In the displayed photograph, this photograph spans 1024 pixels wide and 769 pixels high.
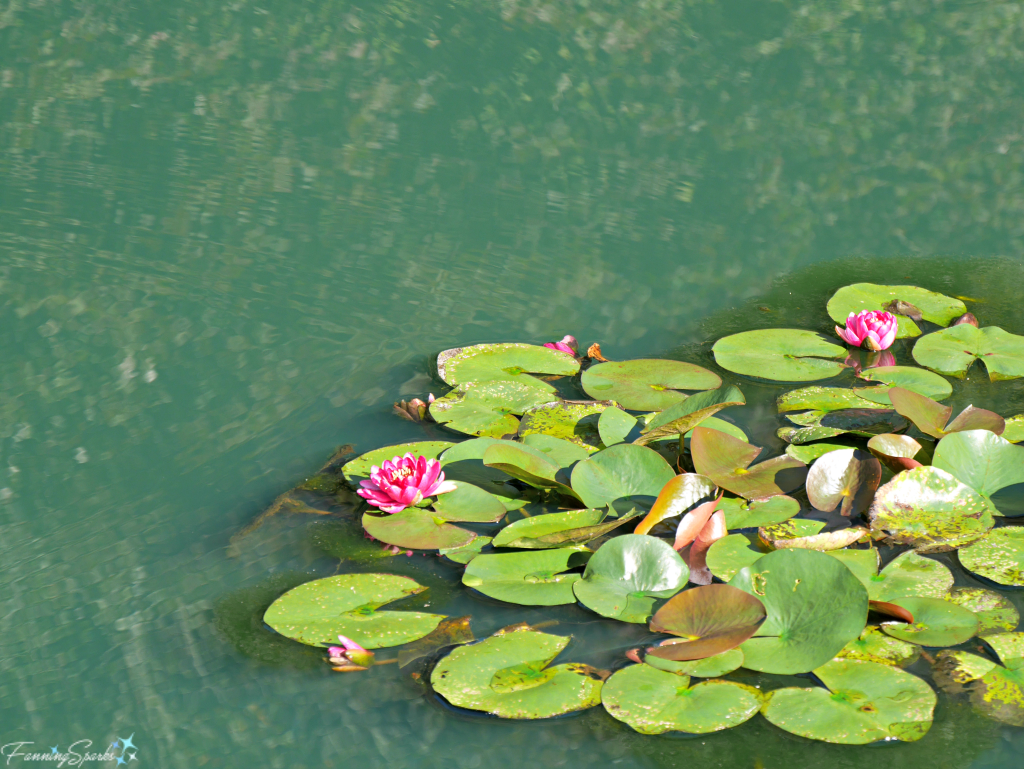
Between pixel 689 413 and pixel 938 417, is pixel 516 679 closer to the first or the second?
pixel 689 413

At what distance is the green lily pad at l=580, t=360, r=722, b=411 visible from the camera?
2.21m

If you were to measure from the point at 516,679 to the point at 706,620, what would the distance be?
32cm

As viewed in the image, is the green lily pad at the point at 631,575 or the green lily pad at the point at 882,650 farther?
the green lily pad at the point at 631,575

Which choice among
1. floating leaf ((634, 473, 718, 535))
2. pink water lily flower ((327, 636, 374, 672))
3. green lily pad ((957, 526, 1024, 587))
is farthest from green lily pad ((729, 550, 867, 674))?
pink water lily flower ((327, 636, 374, 672))

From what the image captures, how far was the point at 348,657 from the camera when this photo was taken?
5.08 feet

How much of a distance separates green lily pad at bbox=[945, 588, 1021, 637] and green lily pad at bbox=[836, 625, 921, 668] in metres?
0.14

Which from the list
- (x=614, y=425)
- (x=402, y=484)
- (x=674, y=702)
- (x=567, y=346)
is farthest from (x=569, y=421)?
(x=674, y=702)

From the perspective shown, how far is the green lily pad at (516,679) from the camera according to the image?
144cm

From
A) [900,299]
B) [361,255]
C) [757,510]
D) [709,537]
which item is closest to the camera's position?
[709,537]

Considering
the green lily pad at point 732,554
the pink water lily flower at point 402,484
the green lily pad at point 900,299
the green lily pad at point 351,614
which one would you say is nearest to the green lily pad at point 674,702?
the green lily pad at point 732,554

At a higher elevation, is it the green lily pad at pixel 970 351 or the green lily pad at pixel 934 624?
the green lily pad at pixel 970 351

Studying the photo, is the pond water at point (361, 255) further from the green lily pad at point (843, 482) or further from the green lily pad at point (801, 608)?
the green lily pad at point (843, 482)

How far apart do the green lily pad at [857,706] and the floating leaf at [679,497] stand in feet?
1.36
